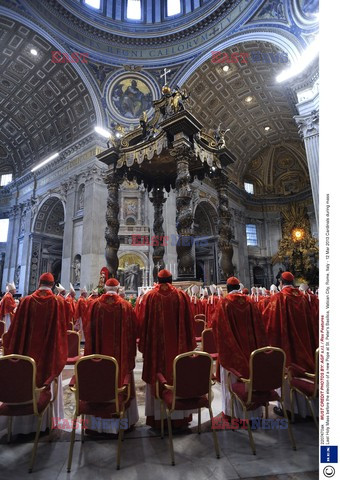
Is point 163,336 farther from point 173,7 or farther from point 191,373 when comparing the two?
point 173,7

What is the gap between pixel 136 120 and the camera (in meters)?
15.8

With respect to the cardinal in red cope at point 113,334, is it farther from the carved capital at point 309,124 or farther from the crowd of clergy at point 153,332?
the carved capital at point 309,124

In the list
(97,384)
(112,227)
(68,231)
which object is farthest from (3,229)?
(97,384)

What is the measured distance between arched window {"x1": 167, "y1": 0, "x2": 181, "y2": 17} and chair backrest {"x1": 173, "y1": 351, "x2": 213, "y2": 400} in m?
19.4

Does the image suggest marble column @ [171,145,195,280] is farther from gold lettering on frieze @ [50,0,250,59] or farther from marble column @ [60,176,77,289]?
gold lettering on frieze @ [50,0,250,59]

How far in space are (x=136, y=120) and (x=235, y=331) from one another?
597 inches

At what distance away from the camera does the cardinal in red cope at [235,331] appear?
2.95 meters

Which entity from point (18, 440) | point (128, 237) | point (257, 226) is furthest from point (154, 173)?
point (257, 226)

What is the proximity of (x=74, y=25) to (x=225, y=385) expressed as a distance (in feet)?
58.2

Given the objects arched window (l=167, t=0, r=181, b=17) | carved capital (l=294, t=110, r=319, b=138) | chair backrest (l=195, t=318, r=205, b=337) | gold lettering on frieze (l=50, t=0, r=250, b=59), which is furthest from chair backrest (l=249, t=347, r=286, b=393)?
arched window (l=167, t=0, r=181, b=17)

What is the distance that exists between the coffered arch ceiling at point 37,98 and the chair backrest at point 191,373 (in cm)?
1535

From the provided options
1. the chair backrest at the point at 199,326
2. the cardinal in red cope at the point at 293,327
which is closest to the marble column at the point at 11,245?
the chair backrest at the point at 199,326

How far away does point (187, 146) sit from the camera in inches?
258

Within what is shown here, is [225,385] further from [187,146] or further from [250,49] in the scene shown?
[250,49]
